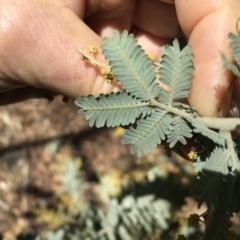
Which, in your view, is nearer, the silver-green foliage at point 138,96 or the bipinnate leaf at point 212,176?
the bipinnate leaf at point 212,176

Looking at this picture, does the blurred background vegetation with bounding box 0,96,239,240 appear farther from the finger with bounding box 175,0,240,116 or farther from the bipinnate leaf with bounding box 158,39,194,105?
the bipinnate leaf with bounding box 158,39,194,105

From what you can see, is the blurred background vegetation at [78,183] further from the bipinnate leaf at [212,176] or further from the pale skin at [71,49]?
the bipinnate leaf at [212,176]

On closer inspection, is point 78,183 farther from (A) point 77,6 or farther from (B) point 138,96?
(B) point 138,96

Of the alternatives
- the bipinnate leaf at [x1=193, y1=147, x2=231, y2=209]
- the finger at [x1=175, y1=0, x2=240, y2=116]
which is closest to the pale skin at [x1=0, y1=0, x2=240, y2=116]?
the finger at [x1=175, y1=0, x2=240, y2=116]

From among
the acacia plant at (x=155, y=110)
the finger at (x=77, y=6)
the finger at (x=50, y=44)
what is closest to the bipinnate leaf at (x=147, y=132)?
the acacia plant at (x=155, y=110)

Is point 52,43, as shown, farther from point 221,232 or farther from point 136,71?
point 221,232

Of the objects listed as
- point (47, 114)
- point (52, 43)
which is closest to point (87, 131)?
point (47, 114)
